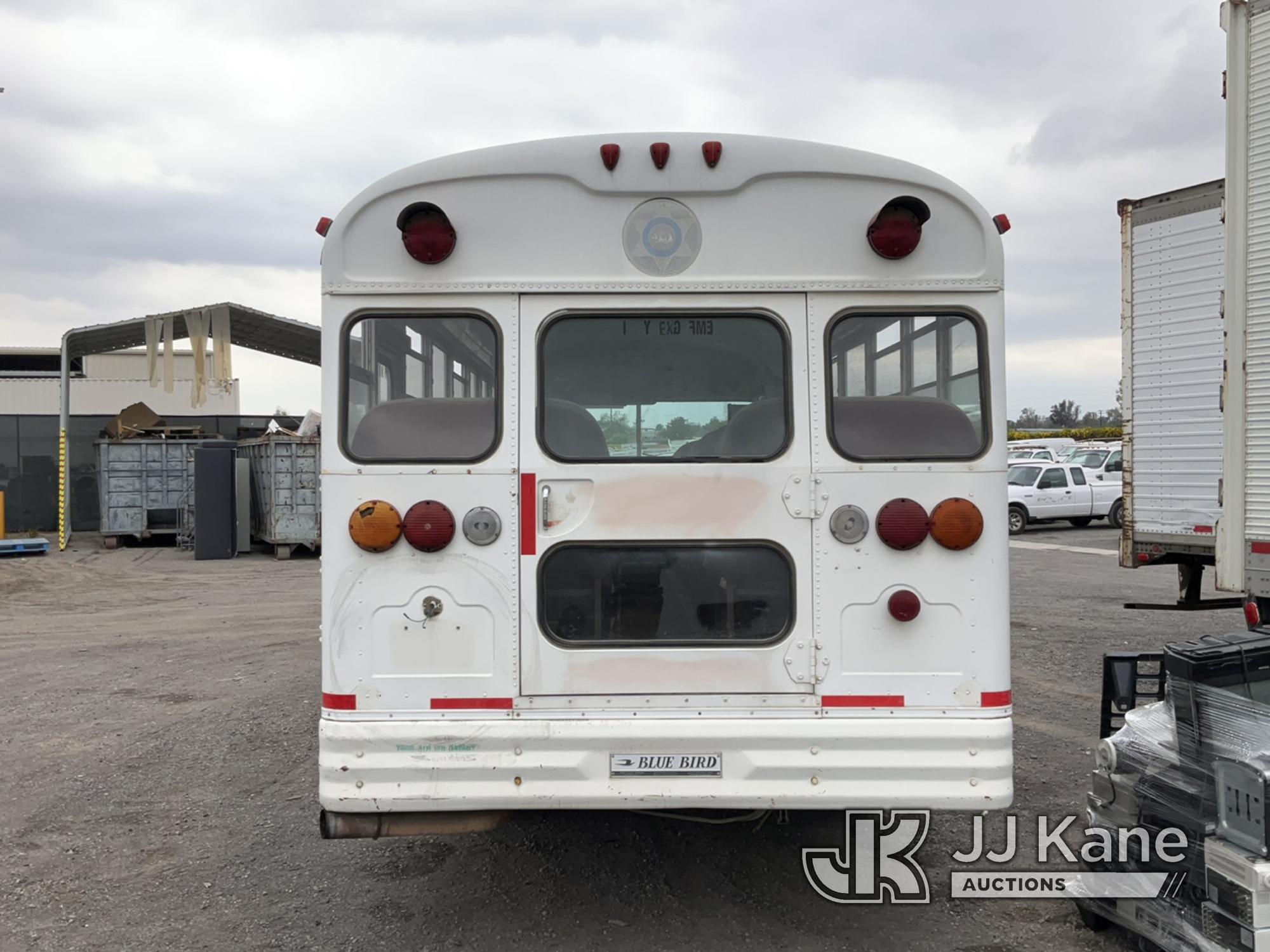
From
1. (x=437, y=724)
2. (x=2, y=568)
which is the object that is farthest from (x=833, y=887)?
(x=2, y=568)

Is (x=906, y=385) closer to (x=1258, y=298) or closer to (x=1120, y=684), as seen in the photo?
(x=1120, y=684)

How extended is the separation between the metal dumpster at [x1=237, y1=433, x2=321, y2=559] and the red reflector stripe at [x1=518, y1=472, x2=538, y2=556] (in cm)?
1447

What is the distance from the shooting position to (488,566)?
342cm

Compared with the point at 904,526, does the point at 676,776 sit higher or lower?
lower

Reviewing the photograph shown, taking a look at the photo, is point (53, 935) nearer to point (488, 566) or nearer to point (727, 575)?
point (488, 566)

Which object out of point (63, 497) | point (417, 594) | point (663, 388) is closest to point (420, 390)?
point (417, 594)

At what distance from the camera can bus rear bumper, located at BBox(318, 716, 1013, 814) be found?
10.8ft

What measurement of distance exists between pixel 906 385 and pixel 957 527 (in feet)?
1.74

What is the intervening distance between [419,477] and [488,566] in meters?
0.39

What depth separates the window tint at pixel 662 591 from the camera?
3455mm

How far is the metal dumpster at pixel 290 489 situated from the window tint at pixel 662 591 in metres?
14.5

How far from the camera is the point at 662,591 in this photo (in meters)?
3.47

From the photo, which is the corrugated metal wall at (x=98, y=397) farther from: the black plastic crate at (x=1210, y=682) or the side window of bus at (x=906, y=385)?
the black plastic crate at (x=1210, y=682)

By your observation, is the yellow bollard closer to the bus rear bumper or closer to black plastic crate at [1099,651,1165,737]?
the bus rear bumper
